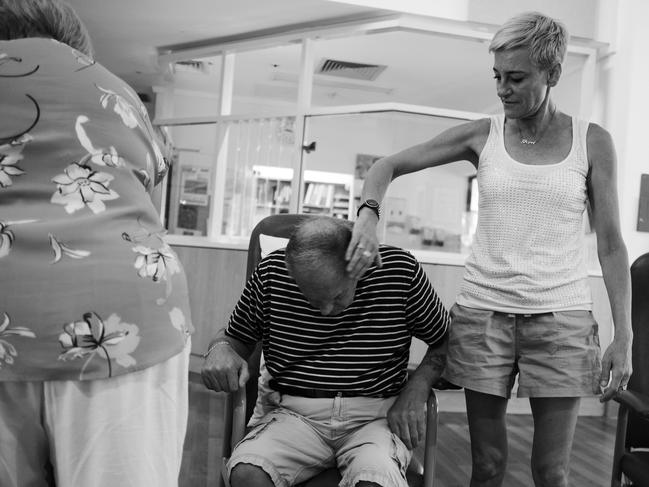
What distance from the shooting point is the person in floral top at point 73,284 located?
888 millimetres

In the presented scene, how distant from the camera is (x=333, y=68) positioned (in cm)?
711

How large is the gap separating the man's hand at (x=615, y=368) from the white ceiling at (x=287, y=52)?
3710 mm

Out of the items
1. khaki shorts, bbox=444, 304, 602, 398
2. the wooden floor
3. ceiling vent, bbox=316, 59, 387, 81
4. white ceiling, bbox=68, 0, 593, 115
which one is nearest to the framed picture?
white ceiling, bbox=68, 0, 593, 115

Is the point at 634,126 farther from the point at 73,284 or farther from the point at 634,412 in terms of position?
the point at 73,284

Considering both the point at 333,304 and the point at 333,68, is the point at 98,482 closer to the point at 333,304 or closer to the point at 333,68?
the point at 333,304

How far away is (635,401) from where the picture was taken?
154 centimetres

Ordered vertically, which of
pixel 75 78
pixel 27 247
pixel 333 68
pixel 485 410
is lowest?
pixel 485 410

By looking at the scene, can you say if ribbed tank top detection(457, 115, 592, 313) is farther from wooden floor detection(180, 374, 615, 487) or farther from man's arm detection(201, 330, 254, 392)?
wooden floor detection(180, 374, 615, 487)

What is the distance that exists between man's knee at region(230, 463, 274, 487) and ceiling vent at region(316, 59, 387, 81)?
5881mm

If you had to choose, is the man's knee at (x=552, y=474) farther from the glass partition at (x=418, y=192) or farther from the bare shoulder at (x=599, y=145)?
the glass partition at (x=418, y=192)

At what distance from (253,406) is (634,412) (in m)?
1.02

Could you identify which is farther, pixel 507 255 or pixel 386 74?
pixel 386 74

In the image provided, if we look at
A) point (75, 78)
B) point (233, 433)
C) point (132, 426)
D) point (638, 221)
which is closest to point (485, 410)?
point (233, 433)

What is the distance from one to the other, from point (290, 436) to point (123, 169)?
81cm
